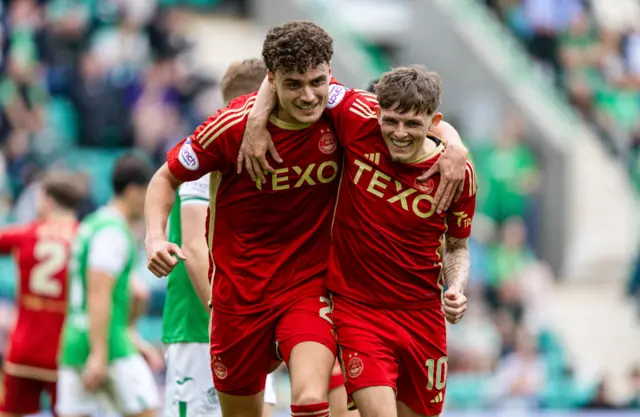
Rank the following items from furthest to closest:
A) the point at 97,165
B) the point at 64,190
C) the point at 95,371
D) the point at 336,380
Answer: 1. the point at 97,165
2. the point at 64,190
3. the point at 95,371
4. the point at 336,380

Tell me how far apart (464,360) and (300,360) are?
25.7 ft

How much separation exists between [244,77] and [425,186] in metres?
1.35

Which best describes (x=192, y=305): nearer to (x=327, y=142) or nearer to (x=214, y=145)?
(x=214, y=145)

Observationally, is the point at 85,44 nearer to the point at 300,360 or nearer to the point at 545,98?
the point at 545,98

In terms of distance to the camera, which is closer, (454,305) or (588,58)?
(454,305)

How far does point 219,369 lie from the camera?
21.4ft

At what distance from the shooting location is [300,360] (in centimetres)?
607

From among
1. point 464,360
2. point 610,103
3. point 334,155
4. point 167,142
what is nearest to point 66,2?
point 167,142

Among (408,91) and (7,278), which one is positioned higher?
(7,278)

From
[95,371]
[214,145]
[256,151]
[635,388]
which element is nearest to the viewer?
[256,151]

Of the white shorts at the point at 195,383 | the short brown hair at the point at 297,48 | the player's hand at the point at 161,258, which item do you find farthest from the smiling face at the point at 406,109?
the white shorts at the point at 195,383

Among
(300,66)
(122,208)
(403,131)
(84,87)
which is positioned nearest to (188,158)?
(300,66)

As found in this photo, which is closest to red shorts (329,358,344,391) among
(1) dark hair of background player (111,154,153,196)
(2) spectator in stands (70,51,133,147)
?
(1) dark hair of background player (111,154,153,196)

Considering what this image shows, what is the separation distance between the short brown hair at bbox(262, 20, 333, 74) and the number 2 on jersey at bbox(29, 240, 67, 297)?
338cm
